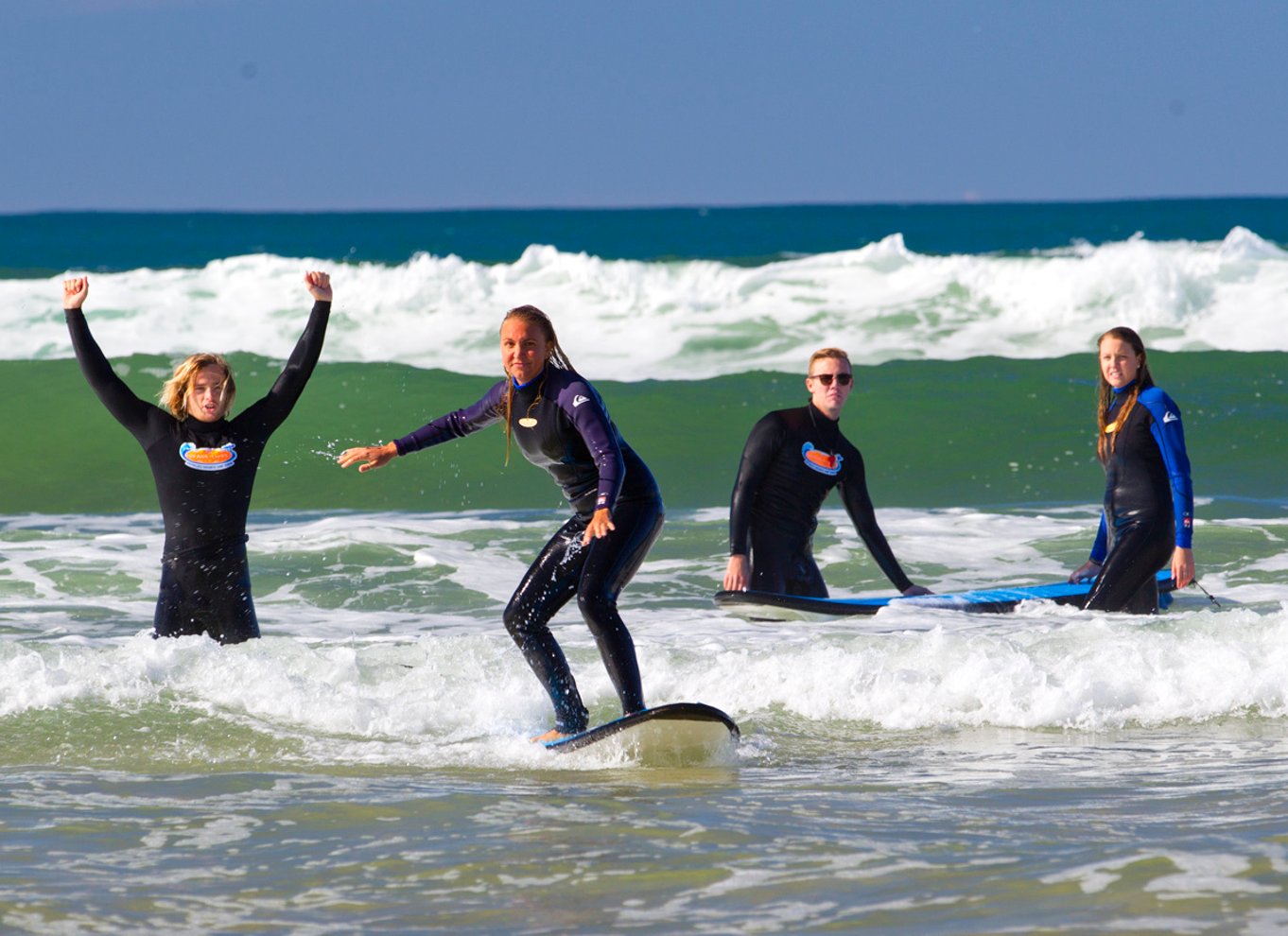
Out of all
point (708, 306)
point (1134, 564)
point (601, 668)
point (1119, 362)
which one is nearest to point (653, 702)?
point (601, 668)

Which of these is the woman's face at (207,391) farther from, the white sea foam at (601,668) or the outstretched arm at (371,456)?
the white sea foam at (601,668)

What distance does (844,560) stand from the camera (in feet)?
38.2

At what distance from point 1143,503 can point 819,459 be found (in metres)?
1.62

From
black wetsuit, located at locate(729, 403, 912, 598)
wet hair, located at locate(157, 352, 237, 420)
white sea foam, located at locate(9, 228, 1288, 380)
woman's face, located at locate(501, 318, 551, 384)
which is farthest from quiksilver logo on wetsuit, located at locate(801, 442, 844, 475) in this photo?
white sea foam, located at locate(9, 228, 1288, 380)

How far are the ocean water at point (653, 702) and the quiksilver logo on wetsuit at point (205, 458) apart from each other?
2.79 ft

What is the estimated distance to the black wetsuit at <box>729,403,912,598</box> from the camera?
8.52 metres

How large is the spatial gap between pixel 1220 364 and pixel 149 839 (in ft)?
74.3

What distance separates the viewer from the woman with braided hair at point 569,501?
19.9 ft

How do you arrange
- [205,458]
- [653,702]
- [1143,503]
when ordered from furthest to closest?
[1143,503] → [653,702] → [205,458]

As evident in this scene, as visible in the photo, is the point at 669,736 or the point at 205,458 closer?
the point at 669,736

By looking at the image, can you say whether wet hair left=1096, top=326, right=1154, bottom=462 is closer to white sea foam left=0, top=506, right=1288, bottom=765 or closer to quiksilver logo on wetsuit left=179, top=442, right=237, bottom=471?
white sea foam left=0, top=506, right=1288, bottom=765

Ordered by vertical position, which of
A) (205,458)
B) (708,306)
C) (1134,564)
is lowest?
(1134,564)

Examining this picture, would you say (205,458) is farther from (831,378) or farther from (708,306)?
(708,306)

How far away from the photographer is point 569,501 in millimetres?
6105
